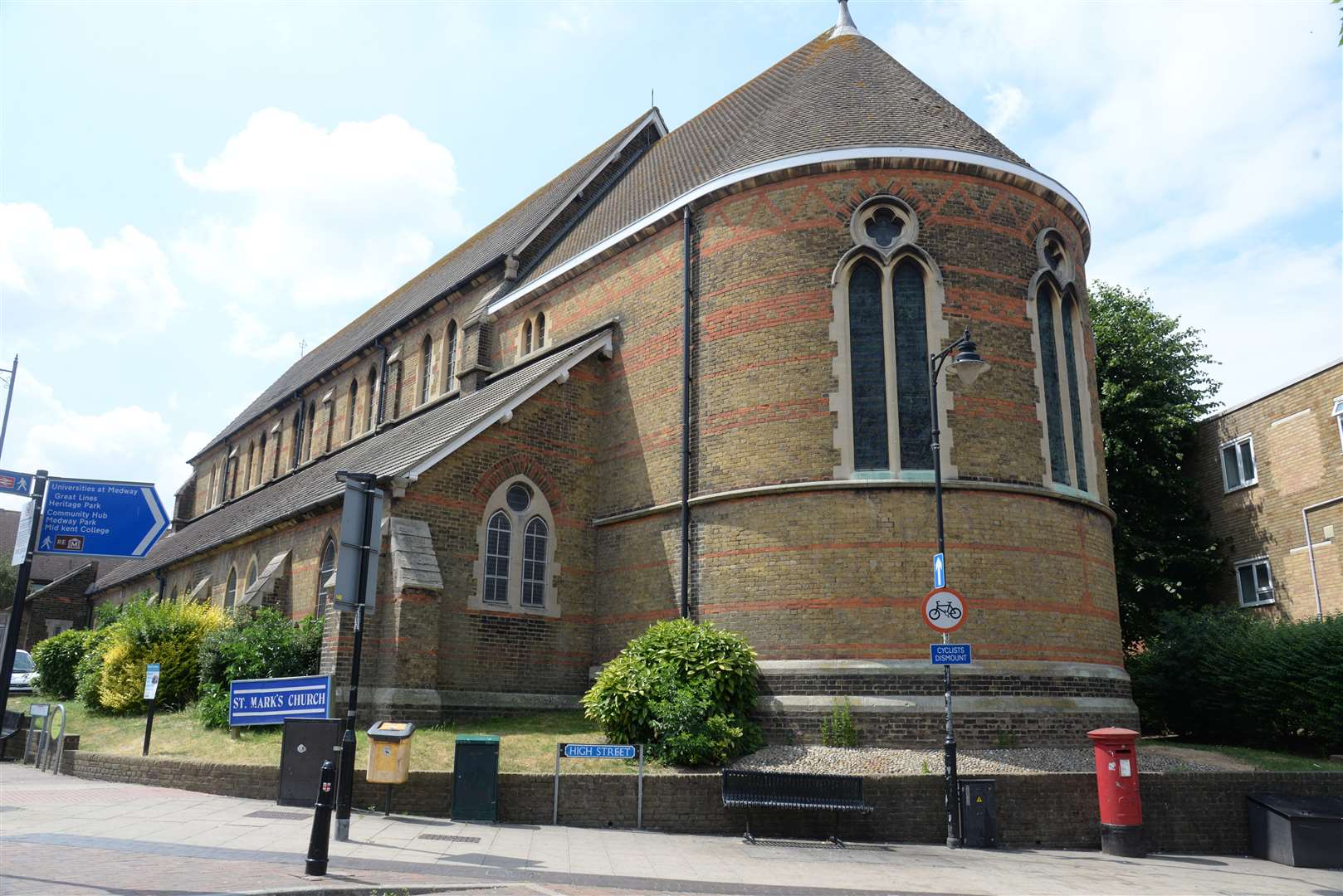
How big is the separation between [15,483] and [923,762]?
1163 cm

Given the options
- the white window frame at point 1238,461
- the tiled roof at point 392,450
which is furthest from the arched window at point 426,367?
the white window frame at point 1238,461

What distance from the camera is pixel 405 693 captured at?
1661 cm

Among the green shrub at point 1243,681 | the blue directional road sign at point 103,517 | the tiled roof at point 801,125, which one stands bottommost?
the green shrub at point 1243,681

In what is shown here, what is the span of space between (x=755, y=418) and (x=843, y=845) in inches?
283

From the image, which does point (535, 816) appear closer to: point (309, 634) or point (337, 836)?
point (337, 836)

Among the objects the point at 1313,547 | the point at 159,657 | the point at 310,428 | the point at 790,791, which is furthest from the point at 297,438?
the point at 1313,547

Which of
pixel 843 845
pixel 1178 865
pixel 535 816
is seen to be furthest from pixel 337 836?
pixel 1178 865

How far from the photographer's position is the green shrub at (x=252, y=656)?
1809 centimetres

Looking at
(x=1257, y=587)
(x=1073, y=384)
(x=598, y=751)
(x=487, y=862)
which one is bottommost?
(x=487, y=862)

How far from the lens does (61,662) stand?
28.1 meters

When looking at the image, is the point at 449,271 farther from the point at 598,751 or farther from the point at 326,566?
the point at 598,751

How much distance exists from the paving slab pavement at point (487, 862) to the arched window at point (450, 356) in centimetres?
1483

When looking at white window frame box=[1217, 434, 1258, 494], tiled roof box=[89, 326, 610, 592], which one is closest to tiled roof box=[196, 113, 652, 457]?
tiled roof box=[89, 326, 610, 592]

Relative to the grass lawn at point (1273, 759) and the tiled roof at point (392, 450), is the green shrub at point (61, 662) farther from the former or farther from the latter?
the grass lawn at point (1273, 759)
